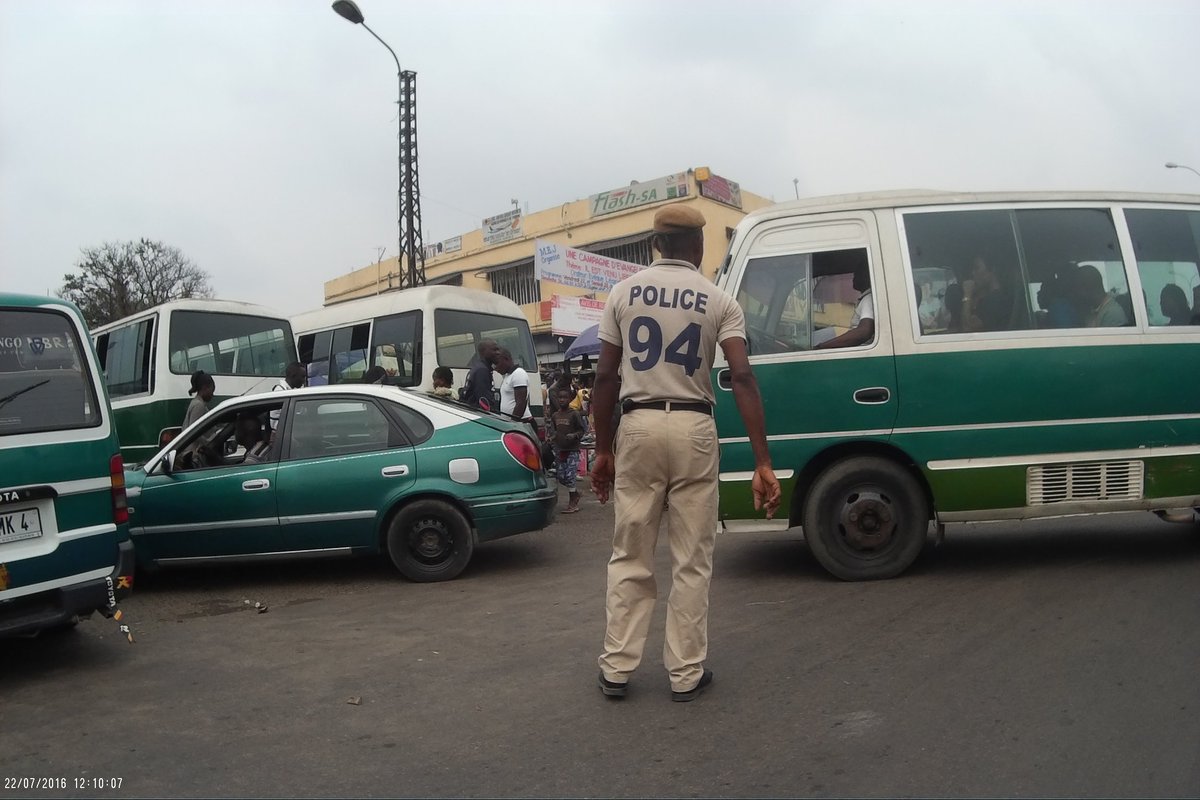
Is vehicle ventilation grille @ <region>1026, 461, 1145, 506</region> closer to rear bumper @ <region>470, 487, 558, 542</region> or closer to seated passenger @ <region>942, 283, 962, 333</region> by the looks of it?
seated passenger @ <region>942, 283, 962, 333</region>

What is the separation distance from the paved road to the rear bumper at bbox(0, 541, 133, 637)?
12.6 inches

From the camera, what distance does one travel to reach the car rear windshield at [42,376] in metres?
4.69

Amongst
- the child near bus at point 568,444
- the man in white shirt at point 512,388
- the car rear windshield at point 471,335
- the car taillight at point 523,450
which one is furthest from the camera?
the car rear windshield at point 471,335

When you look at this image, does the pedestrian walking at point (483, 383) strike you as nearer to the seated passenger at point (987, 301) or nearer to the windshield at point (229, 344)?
the windshield at point (229, 344)

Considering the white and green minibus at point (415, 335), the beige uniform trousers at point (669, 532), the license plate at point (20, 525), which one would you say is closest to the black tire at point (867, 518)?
the beige uniform trousers at point (669, 532)

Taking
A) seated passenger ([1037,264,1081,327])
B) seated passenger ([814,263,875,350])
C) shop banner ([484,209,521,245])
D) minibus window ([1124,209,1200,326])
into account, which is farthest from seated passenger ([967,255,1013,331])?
shop banner ([484,209,521,245])

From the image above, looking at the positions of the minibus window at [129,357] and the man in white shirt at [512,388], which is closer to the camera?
the man in white shirt at [512,388]

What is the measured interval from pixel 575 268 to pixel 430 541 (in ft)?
47.4

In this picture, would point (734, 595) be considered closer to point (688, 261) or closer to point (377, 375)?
point (688, 261)

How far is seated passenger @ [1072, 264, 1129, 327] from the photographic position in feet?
18.9

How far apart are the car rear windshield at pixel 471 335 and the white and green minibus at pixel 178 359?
2.48 meters

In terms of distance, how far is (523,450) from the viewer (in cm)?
696

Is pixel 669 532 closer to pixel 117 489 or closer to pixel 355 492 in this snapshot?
pixel 117 489

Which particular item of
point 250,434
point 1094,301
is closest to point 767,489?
point 1094,301
